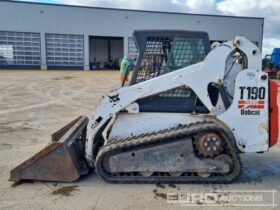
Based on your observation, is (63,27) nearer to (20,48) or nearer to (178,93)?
(20,48)

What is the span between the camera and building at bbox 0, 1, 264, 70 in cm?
3031

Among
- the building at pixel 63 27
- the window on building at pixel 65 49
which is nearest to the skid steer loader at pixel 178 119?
the building at pixel 63 27

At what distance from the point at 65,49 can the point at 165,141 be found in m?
30.2

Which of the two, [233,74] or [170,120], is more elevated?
[233,74]

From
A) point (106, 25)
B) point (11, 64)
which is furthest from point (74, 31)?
point (11, 64)

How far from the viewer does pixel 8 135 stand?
6371mm

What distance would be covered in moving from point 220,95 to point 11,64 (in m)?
31.8

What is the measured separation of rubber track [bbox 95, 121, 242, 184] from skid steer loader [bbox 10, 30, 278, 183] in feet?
0.04

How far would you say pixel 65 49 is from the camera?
31.9 metres

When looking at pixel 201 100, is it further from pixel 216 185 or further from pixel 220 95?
pixel 216 185

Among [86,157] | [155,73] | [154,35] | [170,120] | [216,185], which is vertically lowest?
[216,185]

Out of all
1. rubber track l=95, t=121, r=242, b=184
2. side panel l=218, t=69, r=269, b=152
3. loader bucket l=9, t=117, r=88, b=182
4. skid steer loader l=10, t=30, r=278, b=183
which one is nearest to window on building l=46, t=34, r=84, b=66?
skid steer loader l=10, t=30, r=278, b=183

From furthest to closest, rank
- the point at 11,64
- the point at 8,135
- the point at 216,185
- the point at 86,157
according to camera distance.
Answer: the point at 11,64
the point at 8,135
the point at 86,157
the point at 216,185

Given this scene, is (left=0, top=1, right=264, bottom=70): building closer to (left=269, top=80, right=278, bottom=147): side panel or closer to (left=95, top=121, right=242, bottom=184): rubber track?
(left=269, top=80, right=278, bottom=147): side panel
